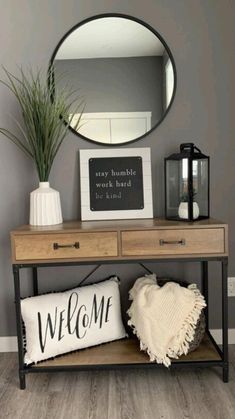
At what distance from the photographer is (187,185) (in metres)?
1.94

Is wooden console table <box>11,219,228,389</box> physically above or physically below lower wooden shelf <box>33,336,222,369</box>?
above

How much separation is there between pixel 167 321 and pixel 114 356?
1.09 ft

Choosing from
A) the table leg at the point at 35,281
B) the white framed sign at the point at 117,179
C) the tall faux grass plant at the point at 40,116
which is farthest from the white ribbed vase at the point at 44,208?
the table leg at the point at 35,281

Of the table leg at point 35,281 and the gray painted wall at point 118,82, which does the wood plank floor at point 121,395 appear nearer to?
the table leg at point 35,281

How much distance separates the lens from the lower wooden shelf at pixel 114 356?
1.89 metres

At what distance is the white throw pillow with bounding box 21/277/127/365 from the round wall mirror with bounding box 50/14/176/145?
2.78 feet

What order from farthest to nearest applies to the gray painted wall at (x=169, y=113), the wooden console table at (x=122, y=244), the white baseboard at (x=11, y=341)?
the white baseboard at (x=11, y=341)
the gray painted wall at (x=169, y=113)
the wooden console table at (x=122, y=244)

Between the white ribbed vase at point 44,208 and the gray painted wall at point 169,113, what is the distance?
229 mm

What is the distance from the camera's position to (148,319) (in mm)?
1857

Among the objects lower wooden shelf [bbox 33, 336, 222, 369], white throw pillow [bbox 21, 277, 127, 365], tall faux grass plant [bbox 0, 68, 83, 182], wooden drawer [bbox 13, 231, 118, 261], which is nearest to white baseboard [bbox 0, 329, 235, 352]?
lower wooden shelf [bbox 33, 336, 222, 369]

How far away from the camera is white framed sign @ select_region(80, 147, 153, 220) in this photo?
7.05ft

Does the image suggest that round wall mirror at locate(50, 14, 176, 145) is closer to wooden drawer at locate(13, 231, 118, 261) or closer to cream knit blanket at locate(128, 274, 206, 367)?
wooden drawer at locate(13, 231, 118, 261)

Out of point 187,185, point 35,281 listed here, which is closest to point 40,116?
point 187,185

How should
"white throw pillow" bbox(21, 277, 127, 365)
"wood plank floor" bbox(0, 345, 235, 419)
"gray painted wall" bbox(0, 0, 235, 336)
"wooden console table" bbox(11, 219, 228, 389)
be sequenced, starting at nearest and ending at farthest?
"wood plank floor" bbox(0, 345, 235, 419) < "wooden console table" bbox(11, 219, 228, 389) < "white throw pillow" bbox(21, 277, 127, 365) < "gray painted wall" bbox(0, 0, 235, 336)
